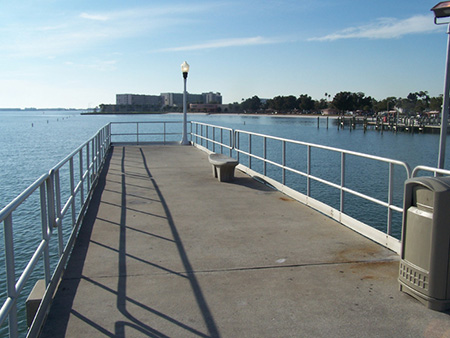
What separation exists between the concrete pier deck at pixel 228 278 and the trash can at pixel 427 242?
0.16 m

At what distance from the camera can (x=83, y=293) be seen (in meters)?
4.66

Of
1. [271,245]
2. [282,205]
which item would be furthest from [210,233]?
[282,205]

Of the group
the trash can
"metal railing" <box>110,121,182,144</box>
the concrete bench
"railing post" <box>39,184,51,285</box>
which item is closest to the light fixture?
the trash can

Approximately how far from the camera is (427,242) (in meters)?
4.23

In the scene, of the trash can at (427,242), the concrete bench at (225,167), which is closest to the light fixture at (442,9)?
the trash can at (427,242)

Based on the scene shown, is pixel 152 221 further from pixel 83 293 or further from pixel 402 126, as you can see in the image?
pixel 402 126

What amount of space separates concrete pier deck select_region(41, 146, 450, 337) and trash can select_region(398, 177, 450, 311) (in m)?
0.16

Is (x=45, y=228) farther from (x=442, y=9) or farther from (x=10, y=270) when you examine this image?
(x=442, y=9)

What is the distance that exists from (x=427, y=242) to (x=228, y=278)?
2.07 meters

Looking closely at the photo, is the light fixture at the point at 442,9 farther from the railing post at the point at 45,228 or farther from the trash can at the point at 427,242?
the railing post at the point at 45,228

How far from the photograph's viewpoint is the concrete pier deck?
13.0 feet

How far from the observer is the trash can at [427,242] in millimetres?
4121

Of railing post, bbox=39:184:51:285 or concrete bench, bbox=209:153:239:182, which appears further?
concrete bench, bbox=209:153:239:182

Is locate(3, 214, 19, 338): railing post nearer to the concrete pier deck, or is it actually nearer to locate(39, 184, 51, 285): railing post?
the concrete pier deck
